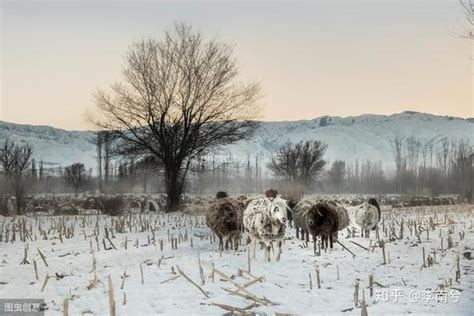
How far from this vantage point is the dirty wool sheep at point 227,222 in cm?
1331

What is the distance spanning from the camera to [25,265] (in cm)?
1135

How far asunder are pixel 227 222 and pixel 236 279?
3.82 meters

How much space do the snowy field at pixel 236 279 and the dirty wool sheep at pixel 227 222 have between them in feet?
1.43

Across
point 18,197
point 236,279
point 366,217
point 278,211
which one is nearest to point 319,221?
point 278,211

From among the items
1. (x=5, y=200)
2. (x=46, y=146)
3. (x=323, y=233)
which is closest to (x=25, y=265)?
(x=323, y=233)

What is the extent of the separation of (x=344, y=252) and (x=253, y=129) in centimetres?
1603

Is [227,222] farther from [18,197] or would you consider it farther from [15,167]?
[15,167]

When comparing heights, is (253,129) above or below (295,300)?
above

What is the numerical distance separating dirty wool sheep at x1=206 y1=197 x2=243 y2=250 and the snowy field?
44cm

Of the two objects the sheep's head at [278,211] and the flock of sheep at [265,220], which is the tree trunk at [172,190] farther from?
the sheep's head at [278,211]

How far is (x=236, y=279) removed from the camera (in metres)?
9.56

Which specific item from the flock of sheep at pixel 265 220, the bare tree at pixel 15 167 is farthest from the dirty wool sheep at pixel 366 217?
the bare tree at pixel 15 167

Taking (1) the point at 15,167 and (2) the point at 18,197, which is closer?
(2) the point at 18,197

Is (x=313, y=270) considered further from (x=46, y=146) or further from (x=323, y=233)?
(x=46, y=146)
